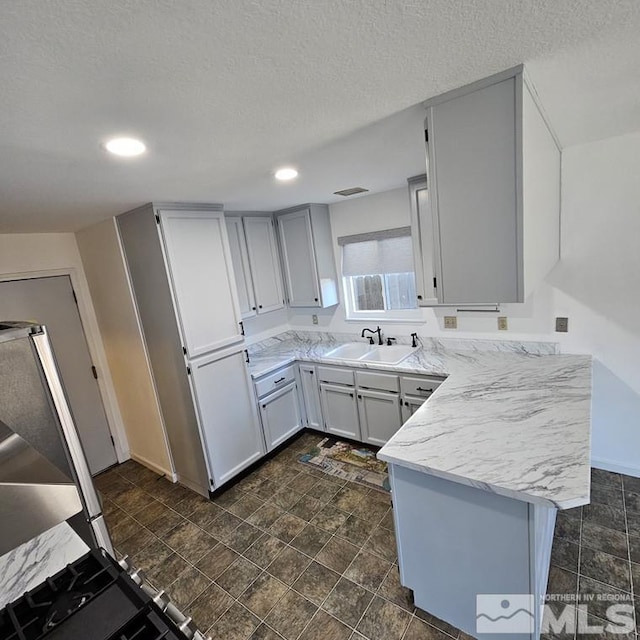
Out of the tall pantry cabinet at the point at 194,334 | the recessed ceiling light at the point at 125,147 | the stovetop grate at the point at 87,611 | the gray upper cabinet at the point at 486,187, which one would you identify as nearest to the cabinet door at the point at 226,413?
the tall pantry cabinet at the point at 194,334

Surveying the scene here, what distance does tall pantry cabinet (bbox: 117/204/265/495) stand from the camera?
2.48 meters

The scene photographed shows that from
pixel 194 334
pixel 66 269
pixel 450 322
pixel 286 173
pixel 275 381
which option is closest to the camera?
pixel 286 173

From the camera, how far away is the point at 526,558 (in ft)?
4.35

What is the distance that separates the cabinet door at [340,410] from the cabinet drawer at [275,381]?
13.1 inches

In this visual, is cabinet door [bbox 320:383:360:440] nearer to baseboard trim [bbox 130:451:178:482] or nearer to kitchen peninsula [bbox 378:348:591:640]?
kitchen peninsula [bbox 378:348:591:640]

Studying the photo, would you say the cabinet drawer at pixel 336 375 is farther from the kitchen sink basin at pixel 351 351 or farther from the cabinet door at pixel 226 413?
the cabinet door at pixel 226 413

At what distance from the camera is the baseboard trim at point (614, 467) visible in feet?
7.92

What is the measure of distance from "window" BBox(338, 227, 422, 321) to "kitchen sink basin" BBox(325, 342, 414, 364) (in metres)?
0.29

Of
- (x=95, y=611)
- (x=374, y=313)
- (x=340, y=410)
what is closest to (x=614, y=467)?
(x=340, y=410)

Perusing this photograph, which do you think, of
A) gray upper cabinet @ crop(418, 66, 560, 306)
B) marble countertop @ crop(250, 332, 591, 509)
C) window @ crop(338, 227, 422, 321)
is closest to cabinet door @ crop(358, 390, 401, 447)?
marble countertop @ crop(250, 332, 591, 509)

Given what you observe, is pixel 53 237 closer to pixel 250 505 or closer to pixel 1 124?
pixel 1 124

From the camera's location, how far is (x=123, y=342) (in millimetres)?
3059

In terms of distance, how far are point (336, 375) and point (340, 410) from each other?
356 mm

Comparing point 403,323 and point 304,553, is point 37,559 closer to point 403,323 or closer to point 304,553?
point 304,553
